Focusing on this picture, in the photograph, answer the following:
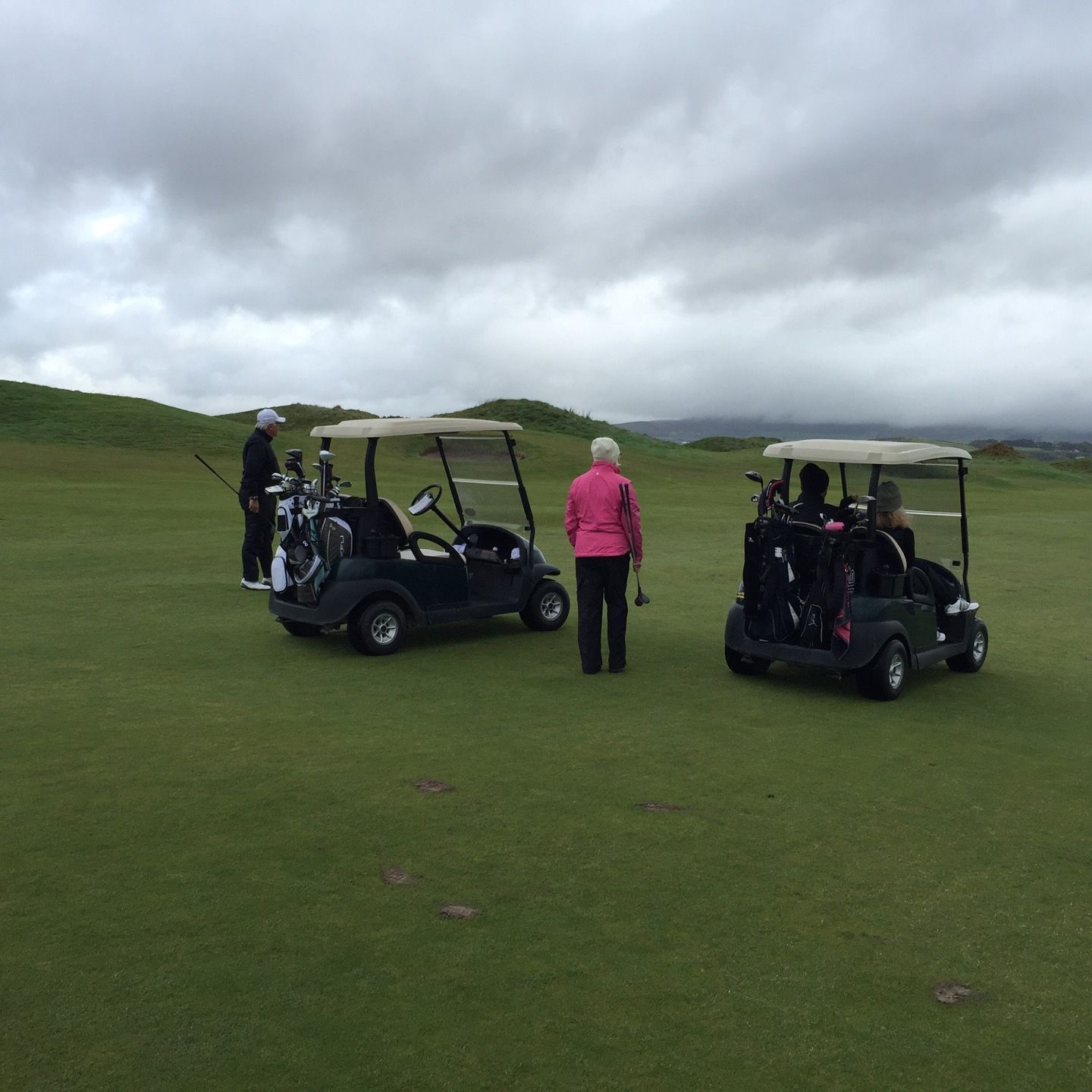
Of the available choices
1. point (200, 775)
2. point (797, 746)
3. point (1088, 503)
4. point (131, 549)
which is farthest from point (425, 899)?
point (1088, 503)

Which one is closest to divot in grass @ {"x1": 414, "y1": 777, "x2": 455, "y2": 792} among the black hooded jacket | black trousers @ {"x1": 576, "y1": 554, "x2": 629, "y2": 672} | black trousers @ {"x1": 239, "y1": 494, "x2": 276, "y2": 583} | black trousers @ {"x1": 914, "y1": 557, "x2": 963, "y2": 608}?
black trousers @ {"x1": 576, "y1": 554, "x2": 629, "y2": 672}

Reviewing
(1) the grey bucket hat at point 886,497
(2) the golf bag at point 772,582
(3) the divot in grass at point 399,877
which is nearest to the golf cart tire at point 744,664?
(2) the golf bag at point 772,582

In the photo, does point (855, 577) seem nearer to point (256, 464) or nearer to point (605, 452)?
point (605, 452)

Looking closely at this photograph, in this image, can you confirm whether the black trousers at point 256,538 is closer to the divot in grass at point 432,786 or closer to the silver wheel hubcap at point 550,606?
the silver wheel hubcap at point 550,606

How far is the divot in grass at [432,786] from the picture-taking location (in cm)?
585

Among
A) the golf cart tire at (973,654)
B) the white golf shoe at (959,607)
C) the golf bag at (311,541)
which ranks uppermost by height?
the golf bag at (311,541)

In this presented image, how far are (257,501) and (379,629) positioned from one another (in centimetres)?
401

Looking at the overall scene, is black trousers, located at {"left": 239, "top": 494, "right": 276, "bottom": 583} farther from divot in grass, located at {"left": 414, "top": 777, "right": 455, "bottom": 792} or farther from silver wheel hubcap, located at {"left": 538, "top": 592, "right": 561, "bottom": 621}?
divot in grass, located at {"left": 414, "top": 777, "right": 455, "bottom": 792}

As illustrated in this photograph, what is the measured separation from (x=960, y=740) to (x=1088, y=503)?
32076mm

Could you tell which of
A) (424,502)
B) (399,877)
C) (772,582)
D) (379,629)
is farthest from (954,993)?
(424,502)

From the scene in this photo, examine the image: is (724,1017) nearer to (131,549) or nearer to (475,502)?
(475,502)

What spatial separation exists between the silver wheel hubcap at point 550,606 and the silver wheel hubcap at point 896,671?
11.5 ft

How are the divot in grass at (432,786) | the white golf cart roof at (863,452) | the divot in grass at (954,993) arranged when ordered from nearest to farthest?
the divot in grass at (954,993)
the divot in grass at (432,786)
the white golf cart roof at (863,452)

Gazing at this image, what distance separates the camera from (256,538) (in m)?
13.0
